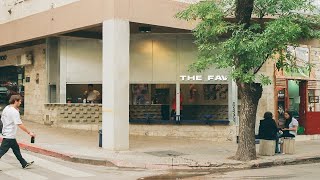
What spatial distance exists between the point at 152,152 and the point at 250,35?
4.71 meters

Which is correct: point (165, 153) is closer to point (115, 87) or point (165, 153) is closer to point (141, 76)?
point (115, 87)

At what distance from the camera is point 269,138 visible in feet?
49.6

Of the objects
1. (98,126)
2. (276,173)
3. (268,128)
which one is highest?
(268,128)

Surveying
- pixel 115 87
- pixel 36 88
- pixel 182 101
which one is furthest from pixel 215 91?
pixel 36 88

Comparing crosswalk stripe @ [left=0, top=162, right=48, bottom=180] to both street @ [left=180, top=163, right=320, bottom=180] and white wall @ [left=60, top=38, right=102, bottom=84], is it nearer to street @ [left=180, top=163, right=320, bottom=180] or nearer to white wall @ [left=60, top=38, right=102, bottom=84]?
street @ [left=180, top=163, right=320, bottom=180]

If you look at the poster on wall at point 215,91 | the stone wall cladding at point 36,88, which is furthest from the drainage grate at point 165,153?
the stone wall cladding at point 36,88

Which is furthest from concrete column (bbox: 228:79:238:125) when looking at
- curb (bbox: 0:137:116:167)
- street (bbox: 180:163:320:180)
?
curb (bbox: 0:137:116:167)

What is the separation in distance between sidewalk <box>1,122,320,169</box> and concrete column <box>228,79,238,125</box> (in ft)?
4.07

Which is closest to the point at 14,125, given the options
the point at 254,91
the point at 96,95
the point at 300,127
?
the point at 254,91

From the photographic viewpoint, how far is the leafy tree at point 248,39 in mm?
12664

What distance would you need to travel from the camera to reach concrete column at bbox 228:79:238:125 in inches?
742

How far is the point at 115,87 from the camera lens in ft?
49.1

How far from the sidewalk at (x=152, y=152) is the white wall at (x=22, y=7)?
492 cm

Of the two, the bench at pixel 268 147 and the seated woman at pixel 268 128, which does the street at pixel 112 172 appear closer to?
the bench at pixel 268 147
